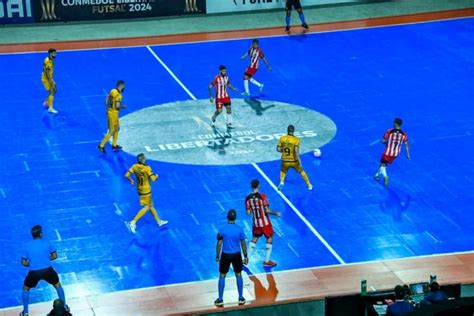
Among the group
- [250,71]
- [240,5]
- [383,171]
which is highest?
[240,5]

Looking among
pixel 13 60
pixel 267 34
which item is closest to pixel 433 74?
pixel 267 34

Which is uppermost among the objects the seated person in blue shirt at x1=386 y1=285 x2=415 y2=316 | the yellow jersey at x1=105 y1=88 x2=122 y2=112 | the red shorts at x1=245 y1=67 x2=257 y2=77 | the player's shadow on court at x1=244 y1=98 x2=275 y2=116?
the red shorts at x1=245 y1=67 x2=257 y2=77

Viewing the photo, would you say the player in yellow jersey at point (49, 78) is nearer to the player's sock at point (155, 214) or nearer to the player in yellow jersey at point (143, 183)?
the player in yellow jersey at point (143, 183)

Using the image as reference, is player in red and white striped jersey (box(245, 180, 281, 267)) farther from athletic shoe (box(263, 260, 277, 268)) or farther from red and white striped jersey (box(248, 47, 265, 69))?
red and white striped jersey (box(248, 47, 265, 69))

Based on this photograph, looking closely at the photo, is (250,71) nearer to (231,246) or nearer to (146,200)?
A: (146,200)

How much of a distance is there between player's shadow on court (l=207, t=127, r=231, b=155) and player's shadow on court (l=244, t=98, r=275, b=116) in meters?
2.18

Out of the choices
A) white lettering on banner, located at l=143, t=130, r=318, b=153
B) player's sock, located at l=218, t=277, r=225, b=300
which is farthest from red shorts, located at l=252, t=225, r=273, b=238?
white lettering on banner, located at l=143, t=130, r=318, b=153

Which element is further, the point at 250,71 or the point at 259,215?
the point at 250,71

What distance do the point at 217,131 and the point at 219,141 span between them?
963 millimetres

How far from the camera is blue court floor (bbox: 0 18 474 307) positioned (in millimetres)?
25594

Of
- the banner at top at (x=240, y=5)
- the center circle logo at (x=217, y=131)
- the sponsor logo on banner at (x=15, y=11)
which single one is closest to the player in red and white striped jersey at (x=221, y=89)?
the center circle logo at (x=217, y=131)

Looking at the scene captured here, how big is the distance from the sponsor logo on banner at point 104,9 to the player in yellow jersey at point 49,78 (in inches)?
408

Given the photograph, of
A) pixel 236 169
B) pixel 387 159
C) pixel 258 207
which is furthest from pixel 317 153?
pixel 258 207

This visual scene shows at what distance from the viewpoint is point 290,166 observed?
28328 millimetres
